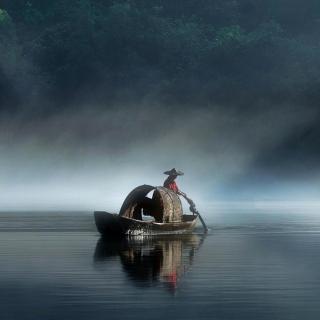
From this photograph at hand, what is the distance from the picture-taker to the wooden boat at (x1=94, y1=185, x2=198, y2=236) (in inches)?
2207

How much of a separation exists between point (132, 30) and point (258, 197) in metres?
31.5

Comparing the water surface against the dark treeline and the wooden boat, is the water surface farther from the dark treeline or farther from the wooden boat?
the dark treeline

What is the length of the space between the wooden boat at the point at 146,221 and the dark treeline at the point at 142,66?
90.7 metres

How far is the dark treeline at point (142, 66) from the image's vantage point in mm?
157000

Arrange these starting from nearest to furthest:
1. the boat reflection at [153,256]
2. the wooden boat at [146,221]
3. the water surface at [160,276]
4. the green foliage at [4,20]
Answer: the water surface at [160,276] → the boat reflection at [153,256] → the wooden boat at [146,221] → the green foliage at [4,20]

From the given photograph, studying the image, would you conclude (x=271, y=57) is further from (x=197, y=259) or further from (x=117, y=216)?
(x=197, y=259)

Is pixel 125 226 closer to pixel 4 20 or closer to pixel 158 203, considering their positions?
pixel 158 203

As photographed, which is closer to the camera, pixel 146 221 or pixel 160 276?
pixel 160 276

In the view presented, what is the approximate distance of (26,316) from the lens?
94.1ft

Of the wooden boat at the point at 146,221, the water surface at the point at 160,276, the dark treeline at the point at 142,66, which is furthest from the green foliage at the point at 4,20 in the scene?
the wooden boat at the point at 146,221

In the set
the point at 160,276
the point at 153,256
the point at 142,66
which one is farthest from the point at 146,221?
the point at 142,66

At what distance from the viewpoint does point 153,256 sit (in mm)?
45625

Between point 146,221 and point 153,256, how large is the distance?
37.6 feet

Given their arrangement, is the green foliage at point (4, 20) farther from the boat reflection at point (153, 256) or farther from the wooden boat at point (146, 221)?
the boat reflection at point (153, 256)
